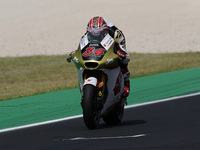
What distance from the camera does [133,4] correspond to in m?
36.6

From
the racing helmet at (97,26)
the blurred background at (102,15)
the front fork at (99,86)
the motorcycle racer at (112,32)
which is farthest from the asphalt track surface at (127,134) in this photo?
A: the blurred background at (102,15)

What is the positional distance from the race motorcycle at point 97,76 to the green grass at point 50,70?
4780 millimetres

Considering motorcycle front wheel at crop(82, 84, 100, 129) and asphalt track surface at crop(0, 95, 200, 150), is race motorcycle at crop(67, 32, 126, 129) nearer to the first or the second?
motorcycle front wheel at crop(82, 84, 100, 129)

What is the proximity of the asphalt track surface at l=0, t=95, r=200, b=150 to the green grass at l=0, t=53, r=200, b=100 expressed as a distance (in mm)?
4204

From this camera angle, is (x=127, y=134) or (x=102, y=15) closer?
(x=127, y=134)

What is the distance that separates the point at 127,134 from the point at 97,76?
918 millimetres

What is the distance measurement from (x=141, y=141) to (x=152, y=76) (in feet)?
25.0

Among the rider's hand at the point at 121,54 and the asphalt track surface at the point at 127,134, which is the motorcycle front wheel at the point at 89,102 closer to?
the asphalt track surface at the point at 127,134

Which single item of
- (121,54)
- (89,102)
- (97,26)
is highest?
(97,26)

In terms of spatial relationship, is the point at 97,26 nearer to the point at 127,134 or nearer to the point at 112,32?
the point at 112,32

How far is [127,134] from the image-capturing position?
7258mm

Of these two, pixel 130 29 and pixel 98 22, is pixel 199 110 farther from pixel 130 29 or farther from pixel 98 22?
pixel 130 29

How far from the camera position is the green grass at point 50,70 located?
14175mm

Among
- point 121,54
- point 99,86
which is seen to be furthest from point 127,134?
point 121,54
